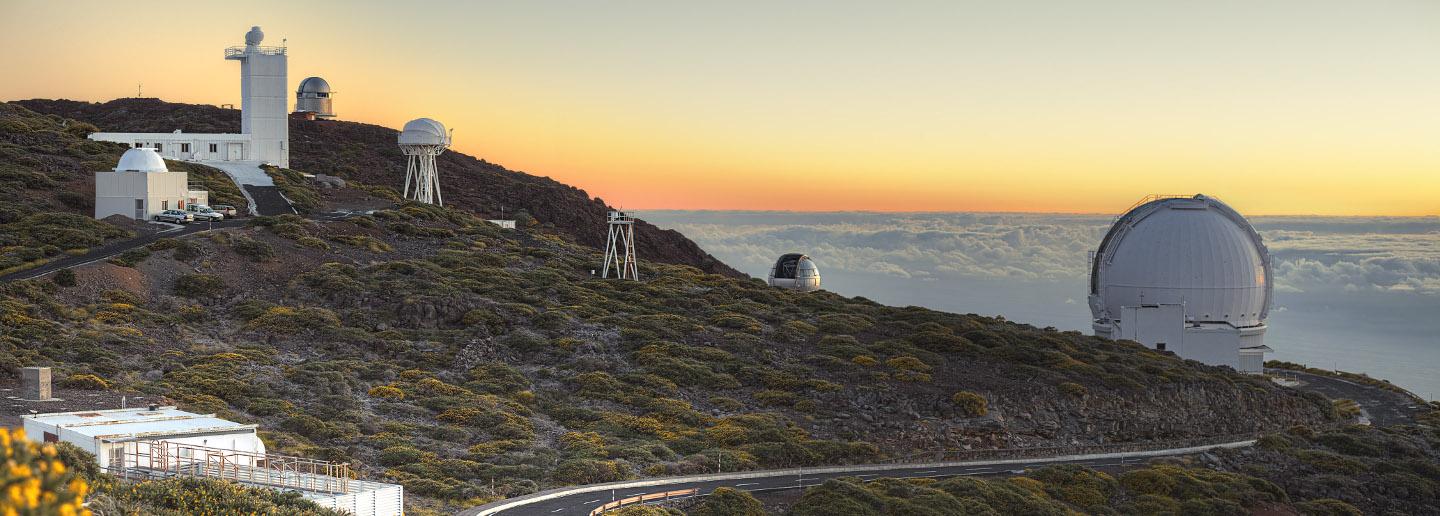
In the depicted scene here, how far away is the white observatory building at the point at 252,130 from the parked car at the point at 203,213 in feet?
66.7

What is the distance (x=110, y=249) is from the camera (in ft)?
189

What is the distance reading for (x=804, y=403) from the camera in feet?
157

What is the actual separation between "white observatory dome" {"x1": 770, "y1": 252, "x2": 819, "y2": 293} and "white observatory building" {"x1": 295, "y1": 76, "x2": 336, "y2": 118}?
65008 millimetres

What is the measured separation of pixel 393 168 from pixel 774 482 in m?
85.0

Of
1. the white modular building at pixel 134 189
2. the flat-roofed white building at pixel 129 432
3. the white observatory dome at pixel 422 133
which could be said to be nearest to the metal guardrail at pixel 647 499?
the flat-roofed white building at pixel 129 432

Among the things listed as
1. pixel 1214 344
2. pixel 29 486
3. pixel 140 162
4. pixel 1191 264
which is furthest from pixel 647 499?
pixel 140 162

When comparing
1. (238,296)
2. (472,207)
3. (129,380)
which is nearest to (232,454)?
(129,380)

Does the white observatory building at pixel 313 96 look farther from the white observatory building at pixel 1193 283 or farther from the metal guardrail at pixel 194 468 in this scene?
the metal guardrail at pixel 194 468

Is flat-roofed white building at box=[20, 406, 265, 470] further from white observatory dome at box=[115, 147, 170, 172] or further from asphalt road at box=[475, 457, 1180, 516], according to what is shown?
white observatory dome at box=[115, 147, 170, 172]

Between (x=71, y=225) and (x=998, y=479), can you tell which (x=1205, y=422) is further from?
(x=71, y=225)

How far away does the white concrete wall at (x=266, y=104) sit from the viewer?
85.2 m

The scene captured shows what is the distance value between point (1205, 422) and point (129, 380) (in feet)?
A: 141

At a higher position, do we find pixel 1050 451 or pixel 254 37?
pixel 254 37

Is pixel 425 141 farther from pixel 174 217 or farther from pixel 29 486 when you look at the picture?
pixel 29 486
